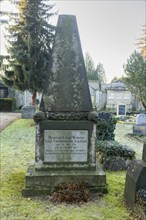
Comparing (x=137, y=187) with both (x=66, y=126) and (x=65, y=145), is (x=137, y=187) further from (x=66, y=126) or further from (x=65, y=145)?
(x=66, y=126)

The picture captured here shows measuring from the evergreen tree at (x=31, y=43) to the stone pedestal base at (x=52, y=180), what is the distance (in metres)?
16.9

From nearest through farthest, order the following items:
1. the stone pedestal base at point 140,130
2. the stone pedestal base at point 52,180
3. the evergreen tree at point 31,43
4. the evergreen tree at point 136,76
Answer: the stone pedestal base at point 52,180, the stone pedestal base at point 140,130, the evergreen tree at point 31,43, the evergreen tree at point 136,76

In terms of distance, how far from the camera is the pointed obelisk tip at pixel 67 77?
5.42 m

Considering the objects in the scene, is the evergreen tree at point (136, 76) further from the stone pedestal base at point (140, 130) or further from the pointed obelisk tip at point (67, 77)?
the pointed obelisk tip at point (67, 77)

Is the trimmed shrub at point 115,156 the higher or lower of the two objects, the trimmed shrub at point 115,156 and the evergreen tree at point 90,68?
the lower

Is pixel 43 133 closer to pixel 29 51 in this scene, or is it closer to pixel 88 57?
pixel 29 51

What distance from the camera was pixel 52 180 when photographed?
517 cm

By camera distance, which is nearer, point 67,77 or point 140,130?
point 67,77

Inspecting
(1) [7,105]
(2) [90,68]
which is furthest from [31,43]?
(2) [90,68]

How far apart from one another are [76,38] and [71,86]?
1180 mm

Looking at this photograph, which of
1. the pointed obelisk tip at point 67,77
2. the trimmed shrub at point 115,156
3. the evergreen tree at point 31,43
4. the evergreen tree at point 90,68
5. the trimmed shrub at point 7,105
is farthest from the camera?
the evergreen tree at point 90,68

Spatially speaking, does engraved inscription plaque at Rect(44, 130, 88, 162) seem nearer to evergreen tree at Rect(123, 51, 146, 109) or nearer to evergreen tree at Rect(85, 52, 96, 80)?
evergreen tree at Rect(123, 51, 146, 109)

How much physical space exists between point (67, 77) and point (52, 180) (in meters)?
2.35

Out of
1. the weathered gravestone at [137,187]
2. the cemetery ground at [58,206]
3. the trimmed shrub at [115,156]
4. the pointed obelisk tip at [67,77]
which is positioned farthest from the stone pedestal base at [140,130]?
the weathered gravestone at [137,187]
